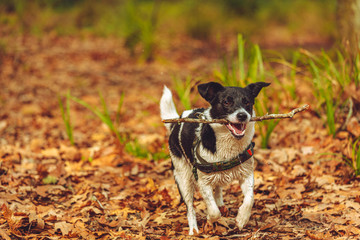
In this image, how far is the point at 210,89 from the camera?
10.9 feet

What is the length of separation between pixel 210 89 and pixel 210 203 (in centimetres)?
99

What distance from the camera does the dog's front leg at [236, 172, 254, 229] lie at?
3.24 meters

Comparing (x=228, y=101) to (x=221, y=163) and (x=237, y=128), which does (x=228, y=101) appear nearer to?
(x=237, y=128)

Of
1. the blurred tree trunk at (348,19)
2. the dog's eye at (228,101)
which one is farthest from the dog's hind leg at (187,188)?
the blurred tree trunk at (348,19)

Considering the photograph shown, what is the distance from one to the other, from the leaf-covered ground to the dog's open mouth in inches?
35.5

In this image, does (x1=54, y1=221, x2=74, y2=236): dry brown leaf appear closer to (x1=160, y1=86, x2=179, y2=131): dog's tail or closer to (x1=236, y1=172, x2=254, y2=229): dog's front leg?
(x1=160, y1=86, x2=179, y2=131): dog's tail

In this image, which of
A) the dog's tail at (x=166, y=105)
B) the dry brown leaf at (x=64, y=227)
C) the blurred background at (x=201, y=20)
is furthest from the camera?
the blurred background at (x=201, y=20)

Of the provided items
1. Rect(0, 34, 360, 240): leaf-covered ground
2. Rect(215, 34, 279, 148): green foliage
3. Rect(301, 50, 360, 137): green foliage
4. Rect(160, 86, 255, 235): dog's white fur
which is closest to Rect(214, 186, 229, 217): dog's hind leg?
Rect(0, 34, 360, 240): leaf-covered ground

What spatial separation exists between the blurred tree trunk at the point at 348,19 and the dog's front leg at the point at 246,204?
138 inches

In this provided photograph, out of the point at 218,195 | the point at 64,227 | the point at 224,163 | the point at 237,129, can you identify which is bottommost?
the point at 64,227

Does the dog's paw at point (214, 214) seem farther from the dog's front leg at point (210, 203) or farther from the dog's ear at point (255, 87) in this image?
the dog's ear at point (255, 87)

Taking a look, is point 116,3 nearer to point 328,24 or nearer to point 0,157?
point 328,24

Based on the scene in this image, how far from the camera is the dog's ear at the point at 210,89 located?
3291 millimetres

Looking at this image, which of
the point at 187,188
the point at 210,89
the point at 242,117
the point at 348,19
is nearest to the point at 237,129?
the point at 242,117
